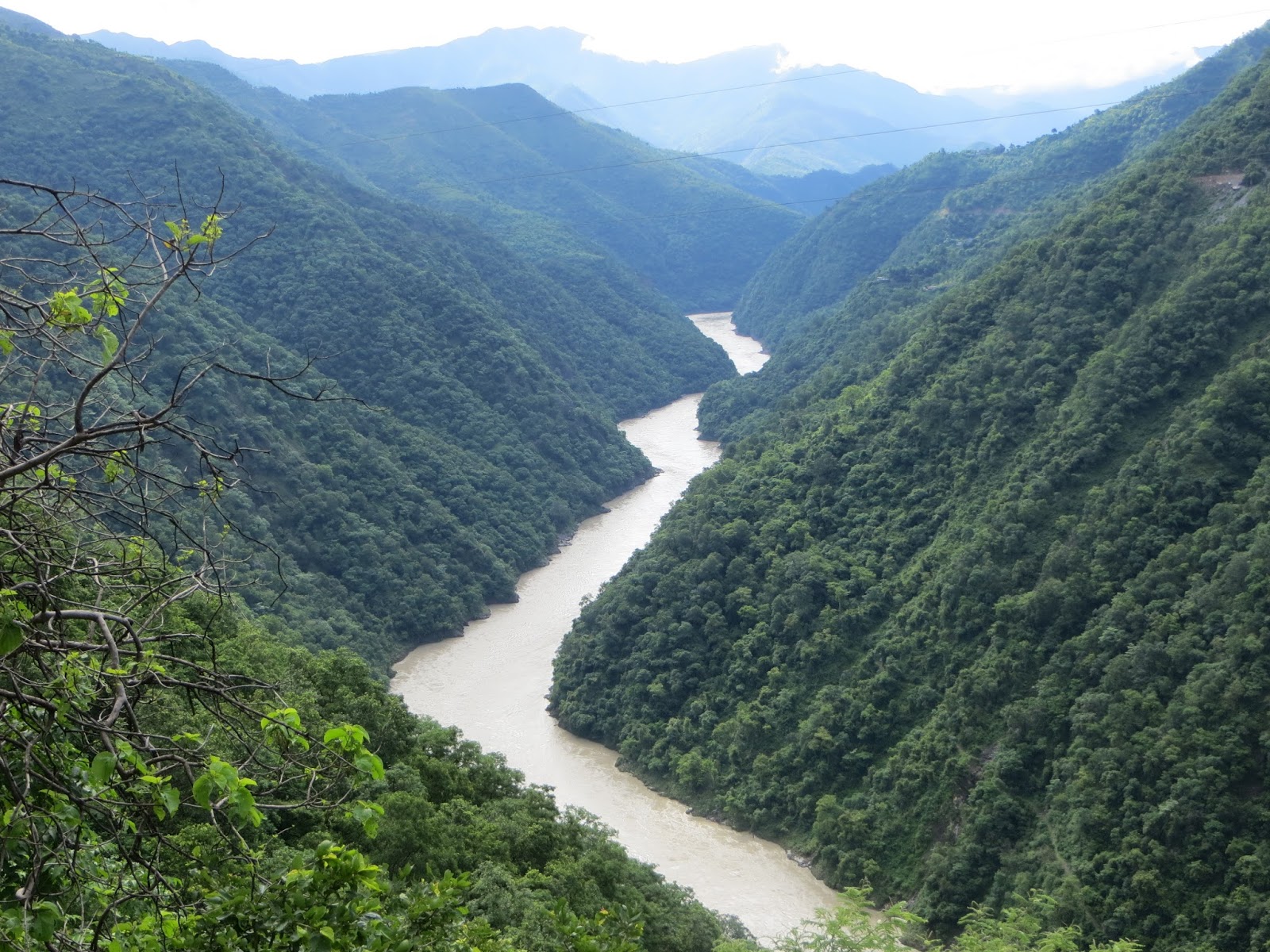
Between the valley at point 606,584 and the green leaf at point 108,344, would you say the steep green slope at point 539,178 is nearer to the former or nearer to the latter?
the valley at point 606,584

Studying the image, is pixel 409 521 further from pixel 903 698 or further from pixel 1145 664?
pixel 1145 664

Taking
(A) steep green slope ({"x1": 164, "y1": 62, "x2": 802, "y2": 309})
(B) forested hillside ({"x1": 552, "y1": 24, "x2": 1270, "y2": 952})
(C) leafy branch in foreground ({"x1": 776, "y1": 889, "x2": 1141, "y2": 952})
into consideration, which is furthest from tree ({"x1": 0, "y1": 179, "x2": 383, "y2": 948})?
(A) steep green slope ({"x1": 164, "y1": 62, "x2": 802, "y2": 309})

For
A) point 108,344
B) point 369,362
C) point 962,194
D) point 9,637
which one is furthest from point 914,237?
point 9,637

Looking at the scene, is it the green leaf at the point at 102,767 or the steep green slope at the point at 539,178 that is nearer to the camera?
the green leaf at the point at 102,767

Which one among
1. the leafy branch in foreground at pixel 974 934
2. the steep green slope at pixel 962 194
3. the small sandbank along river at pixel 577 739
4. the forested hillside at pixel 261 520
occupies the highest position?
the steep green slope at pixel 962 194

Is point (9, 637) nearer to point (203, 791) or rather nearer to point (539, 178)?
point (203, 791)

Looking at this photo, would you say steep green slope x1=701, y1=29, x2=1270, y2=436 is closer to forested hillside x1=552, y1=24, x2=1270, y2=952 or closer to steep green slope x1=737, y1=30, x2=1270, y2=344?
steep green slope x1=737, y1=30, x2=1270, y2=344

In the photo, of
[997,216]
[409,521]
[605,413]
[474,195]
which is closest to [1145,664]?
[409,521]

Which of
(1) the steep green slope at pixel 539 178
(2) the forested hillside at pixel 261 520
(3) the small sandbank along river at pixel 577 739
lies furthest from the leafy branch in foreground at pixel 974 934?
(1) the steep green slope at pixel 539 178
